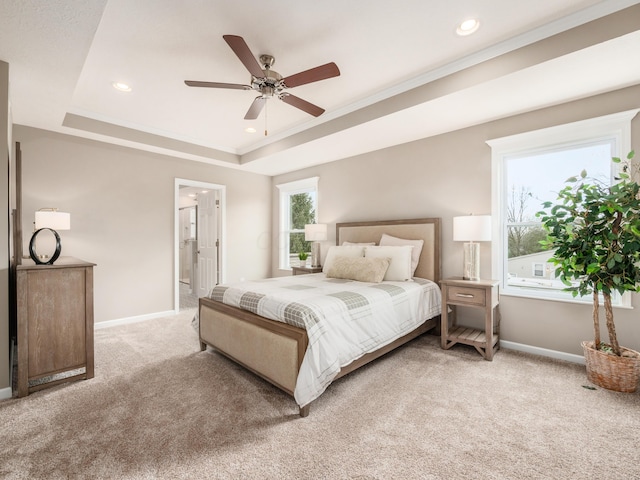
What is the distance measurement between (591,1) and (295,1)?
1.91 meters

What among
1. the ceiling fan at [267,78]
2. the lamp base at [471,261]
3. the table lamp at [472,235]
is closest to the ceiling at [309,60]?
the ceiling fan at [267,78]

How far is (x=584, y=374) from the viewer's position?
2.56 metres

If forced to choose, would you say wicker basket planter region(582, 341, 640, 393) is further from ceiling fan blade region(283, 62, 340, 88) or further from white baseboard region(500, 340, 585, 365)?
ceiling fan blade region(283, 62, 340, 88)

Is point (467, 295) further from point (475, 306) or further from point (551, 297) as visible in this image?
point (551, 297)

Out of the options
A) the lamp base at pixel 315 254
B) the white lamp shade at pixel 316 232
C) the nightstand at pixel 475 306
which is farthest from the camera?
the lamp base at pixel 315 254

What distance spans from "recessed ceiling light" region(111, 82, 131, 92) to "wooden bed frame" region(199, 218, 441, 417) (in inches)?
88.7

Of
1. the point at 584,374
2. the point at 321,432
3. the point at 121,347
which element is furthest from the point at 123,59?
the point at 584,374

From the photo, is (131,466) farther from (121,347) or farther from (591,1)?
(591,1)

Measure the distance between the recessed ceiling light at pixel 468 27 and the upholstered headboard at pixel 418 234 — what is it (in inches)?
77.6

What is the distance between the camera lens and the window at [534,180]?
108 inches

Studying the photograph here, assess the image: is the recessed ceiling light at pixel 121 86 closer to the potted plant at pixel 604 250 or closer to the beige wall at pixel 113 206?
the beige wall at pixel 113 206

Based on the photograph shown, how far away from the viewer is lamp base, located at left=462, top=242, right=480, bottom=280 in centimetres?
316

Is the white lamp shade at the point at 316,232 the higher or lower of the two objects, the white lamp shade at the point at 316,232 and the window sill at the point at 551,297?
the higher

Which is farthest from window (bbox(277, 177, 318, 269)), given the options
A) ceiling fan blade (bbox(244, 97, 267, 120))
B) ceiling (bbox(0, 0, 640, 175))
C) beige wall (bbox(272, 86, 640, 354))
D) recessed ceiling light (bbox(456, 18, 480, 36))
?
recessed ceiling light (bbox(456, 18, 480, 36))
